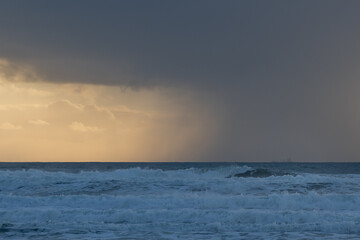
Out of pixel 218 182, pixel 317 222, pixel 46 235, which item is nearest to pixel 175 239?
pixel 46 235

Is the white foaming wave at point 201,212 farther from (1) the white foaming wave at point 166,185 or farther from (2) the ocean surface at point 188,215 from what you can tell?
(1) the white foaming wave at point 166,185

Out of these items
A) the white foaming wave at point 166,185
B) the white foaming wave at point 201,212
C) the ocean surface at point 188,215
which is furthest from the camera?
the white foaming wave at point 166,185

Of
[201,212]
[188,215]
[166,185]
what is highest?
[166,185]

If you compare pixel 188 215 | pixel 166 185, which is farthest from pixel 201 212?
pixel 166 185

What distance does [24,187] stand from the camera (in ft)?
109

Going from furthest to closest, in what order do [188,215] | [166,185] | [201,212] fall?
[166,185], [201,212], [188,215]

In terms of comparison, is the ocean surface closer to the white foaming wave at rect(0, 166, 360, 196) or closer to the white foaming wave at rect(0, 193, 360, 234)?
the white foaming wave at rect(0, 193, 360, 234)

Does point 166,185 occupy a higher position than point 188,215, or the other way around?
point 166,185

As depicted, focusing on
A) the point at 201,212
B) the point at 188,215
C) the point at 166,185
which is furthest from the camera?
the point at 166,185

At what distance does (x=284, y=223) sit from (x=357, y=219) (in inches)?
117

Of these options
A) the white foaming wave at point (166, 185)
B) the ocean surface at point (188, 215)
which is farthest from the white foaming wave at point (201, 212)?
the white foaming wave at point (166, 185)

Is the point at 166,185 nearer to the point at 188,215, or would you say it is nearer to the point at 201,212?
the point at 201,212

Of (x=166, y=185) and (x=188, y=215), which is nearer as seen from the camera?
(x=188, y=215)

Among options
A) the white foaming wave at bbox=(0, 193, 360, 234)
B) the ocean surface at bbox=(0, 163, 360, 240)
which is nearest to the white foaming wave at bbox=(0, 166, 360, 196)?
the ocean surface at bbox=(0, 163, 360, 240)
